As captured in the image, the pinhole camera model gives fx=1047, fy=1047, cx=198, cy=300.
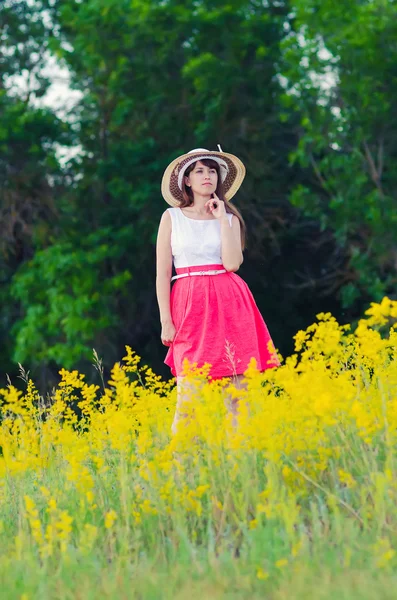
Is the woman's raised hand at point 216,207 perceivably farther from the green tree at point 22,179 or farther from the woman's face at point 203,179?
the green tree at point 22,179

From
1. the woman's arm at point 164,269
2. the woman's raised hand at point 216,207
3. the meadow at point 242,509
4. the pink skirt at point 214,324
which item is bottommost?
the meadow at point 242,509

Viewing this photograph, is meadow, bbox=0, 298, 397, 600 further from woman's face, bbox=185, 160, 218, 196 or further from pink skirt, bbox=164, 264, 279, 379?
woman's face, bbox=185, 160, 218, 196

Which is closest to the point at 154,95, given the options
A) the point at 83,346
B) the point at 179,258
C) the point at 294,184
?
the point at 294,184

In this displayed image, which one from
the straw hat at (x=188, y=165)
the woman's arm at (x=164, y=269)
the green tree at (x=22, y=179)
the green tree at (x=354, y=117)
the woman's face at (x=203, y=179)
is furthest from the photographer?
the green tree at (x=22, y=179)

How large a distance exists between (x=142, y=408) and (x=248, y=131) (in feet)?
50.4

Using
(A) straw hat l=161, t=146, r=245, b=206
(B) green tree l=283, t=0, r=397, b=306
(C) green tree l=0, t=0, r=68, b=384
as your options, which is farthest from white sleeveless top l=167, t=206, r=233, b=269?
(C) green tree l=0, t=0, r=68, b=384

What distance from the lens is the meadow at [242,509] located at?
3.78 m

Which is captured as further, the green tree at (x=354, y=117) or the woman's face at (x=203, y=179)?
the green tree at (x=354, y=117)

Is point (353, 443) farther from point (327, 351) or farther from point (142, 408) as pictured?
point (142, 408)

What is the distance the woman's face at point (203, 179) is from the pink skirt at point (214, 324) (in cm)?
47

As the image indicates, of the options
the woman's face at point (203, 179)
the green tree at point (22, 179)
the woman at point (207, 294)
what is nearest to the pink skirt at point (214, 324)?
the woman at point (207, 294)

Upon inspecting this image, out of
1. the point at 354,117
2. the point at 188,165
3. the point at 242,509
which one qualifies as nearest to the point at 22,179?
the point at 354,117

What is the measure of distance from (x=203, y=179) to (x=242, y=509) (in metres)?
2.36

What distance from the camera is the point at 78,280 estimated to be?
19.5 m
